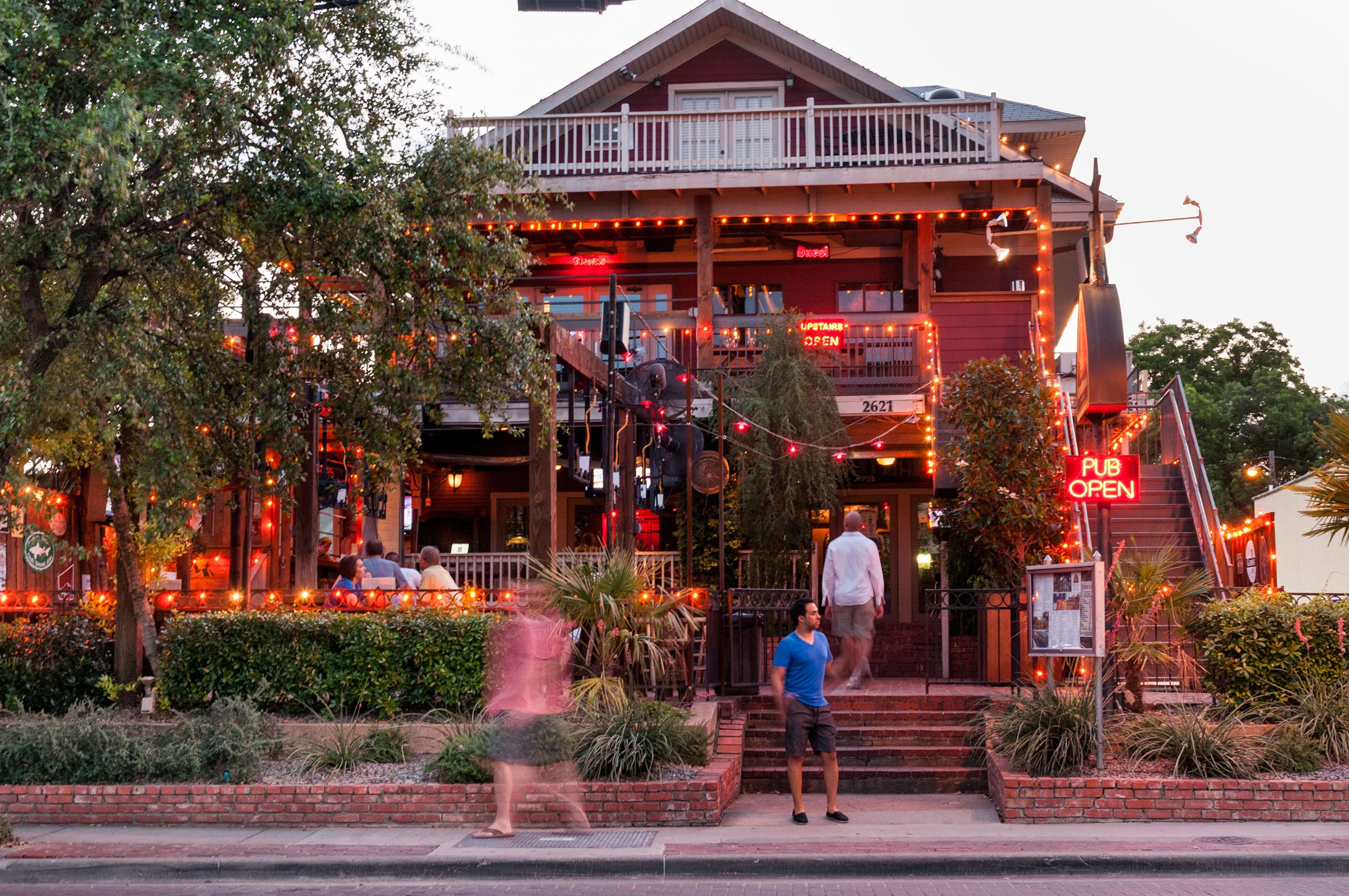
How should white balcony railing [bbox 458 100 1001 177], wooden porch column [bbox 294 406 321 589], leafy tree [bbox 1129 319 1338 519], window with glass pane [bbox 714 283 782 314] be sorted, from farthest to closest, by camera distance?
leafy tree [bbox 1129 319 1338 519], window with glass pane [bbox 714 283 782 314], white balcony railing [bbox 458 100 1001 177], wooden porch column [bbox 294 406 321 589]

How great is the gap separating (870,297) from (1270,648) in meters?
13.5

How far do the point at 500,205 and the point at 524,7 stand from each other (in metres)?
12.4

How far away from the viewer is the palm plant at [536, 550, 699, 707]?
11.5 m

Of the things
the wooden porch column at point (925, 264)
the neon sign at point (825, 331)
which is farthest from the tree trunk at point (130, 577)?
the wooden porch column at point (925, 264)

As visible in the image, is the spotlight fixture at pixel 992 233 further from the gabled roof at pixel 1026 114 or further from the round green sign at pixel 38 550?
the round green sign at pixel 38 550

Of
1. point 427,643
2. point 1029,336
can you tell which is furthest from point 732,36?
point 427,643

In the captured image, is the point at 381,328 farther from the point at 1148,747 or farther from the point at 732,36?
the point at 732,36

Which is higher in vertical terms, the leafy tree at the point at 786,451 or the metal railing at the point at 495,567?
the leafy tree at the point at 786,451

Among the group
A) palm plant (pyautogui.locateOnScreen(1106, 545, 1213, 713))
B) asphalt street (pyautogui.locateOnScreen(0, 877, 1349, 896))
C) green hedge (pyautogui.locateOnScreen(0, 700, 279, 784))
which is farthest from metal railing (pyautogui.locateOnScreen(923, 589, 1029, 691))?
green hedge (pyautogui.locateOnScreen(0, 700, 279, 784))

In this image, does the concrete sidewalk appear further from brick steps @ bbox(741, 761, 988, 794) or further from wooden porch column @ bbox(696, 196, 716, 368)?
wooden porch column @ bbox(696, 196, 716, 368)

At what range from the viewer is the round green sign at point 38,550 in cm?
1505

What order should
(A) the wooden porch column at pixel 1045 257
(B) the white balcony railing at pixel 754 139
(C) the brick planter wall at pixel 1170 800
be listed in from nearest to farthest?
(C) the brick planter wall at pixel 1170 800 < (A) the wooden porch column at pixel 1045 257 < (B) the white balcony railing at pixel 754 139

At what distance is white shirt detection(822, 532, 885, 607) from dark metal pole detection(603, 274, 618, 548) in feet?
8.23

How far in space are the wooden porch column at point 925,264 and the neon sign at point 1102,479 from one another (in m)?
9.27
